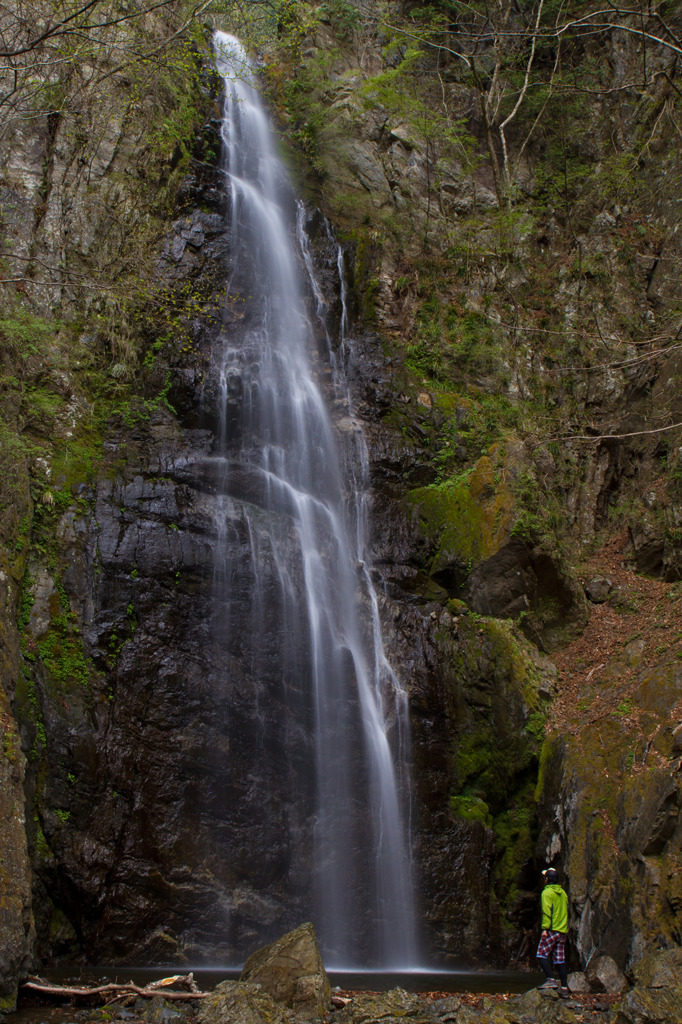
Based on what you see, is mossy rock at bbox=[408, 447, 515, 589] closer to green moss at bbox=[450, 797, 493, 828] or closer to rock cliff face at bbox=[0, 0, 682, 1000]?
rock cliff face at bbox=[0, 0, 682, 1000]

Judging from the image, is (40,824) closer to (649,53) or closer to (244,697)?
(244,697)

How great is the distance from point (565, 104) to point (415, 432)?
11635mm

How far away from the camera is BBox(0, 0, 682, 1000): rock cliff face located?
7664 millimetres

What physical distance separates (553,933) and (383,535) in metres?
6.44

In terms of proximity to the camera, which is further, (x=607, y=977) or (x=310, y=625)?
(x=310, y=625)

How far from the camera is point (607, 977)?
643cm

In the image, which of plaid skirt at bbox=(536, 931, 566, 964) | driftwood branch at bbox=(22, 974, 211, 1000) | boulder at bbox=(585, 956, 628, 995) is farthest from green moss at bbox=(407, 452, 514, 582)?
driftwood branch at bbox=(22, 974, 211, 1000)

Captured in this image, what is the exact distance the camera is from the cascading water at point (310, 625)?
8.52 meters

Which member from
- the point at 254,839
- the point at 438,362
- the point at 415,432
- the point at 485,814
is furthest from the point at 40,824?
the point at 438,362

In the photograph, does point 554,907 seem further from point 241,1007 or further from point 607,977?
point 241,1007

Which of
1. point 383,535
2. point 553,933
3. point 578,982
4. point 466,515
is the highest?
point 466,515

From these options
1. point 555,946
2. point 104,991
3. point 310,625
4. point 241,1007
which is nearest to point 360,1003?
point 241,1007

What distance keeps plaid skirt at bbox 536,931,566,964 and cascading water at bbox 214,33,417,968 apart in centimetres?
198

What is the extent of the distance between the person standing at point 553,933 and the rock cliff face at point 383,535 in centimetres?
34
